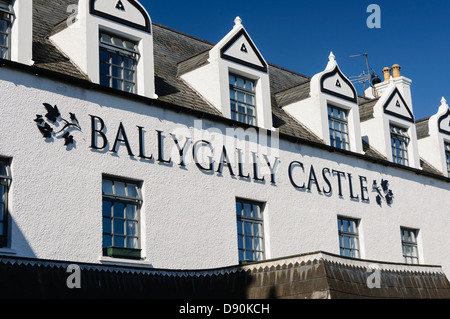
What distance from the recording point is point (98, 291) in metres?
14.7

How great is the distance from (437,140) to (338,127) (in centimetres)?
518

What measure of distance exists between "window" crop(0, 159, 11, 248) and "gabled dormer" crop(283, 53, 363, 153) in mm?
9751

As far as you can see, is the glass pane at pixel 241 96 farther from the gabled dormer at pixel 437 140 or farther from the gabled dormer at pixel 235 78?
the gabled dormer at pixel 437 140

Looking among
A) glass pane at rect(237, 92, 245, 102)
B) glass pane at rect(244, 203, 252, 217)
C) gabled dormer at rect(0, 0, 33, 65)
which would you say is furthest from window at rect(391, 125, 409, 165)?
gabled dormer at rect(0, 0, 33, 65)

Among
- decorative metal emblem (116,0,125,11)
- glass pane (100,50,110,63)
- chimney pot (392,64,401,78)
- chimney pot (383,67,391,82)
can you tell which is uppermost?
chimney pot (383,67,391,82)

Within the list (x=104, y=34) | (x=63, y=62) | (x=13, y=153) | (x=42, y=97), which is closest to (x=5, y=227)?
(x=13, y=153)

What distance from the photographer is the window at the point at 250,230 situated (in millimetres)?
18500

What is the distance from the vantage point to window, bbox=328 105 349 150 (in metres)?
22.1

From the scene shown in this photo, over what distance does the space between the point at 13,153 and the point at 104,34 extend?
4.03 metres

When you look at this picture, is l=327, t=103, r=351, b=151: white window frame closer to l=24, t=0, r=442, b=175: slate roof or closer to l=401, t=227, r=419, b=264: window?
l=24, t=0, r=442, b=175: slate roof

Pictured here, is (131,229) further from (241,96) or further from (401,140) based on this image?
(401,140)

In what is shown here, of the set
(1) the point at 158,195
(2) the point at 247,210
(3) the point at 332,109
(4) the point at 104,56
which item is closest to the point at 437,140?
(3) the point at 332,109

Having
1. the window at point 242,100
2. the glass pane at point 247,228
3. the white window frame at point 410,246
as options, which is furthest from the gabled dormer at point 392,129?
the glass pane at point 247,228
